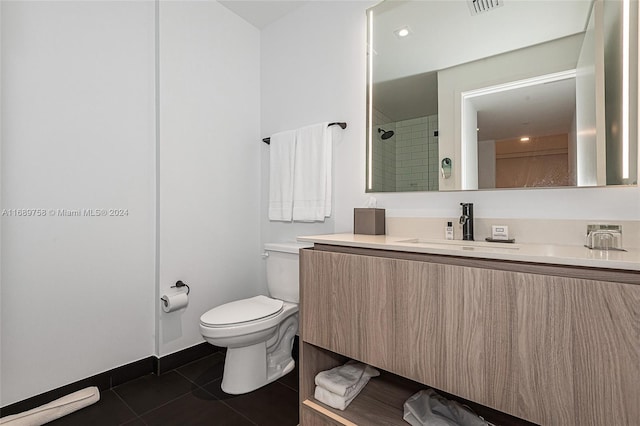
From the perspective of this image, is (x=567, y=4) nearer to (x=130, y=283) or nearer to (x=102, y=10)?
(x=102, y=10)

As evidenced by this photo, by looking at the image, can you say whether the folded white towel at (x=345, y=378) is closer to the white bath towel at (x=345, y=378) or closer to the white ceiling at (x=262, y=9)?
the white bath towel at (x=345, y=378)

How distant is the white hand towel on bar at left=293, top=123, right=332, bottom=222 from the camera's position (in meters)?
2.01

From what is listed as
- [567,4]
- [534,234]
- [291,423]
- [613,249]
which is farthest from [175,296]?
[567,4]

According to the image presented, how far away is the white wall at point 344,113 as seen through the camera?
4.14 feet

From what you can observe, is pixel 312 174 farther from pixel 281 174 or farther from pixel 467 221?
pixel 467 221

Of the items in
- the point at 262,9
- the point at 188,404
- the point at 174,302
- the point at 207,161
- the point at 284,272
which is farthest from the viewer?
the point at 262,9

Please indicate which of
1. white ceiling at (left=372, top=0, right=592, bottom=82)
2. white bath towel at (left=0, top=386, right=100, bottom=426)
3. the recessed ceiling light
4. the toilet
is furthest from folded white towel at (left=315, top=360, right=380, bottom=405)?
the recessed ceiling light

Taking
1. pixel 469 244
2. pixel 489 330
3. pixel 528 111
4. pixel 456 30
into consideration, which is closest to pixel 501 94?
pixel 528 111

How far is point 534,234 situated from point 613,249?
10.4 inches

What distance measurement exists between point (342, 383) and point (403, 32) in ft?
5.98

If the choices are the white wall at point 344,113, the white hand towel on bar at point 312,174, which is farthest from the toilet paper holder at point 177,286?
the white hand towel on bar at point 312,174

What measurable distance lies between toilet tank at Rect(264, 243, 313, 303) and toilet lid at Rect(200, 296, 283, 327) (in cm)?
10

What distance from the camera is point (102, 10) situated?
5.64 feet

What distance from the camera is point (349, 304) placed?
127cm
